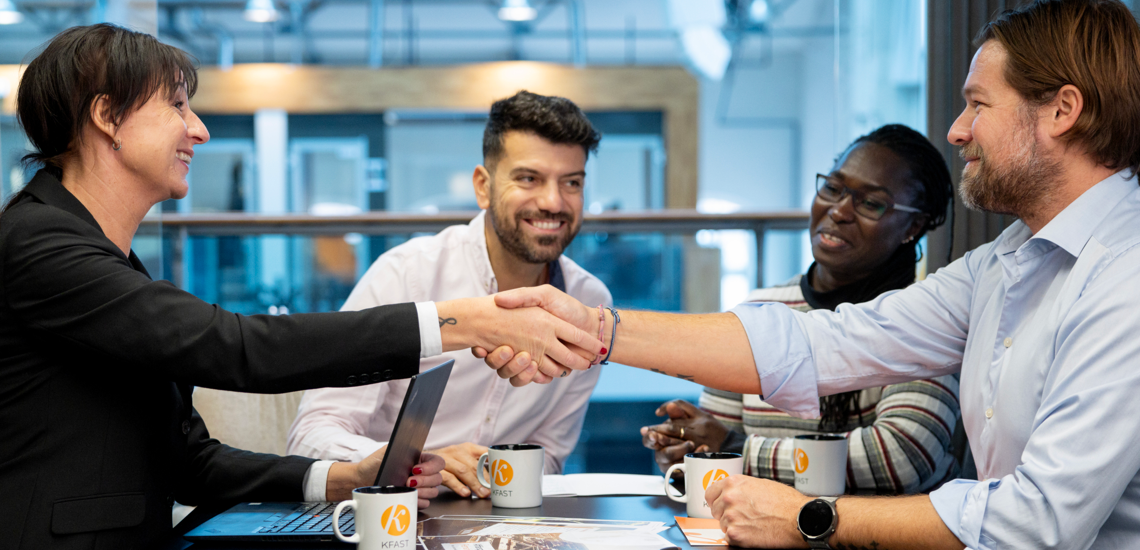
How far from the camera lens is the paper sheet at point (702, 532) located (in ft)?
3.78

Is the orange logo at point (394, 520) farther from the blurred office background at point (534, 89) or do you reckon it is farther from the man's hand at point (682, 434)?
the blurred office background at point (534, 89)

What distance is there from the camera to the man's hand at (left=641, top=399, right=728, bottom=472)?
1734 mm

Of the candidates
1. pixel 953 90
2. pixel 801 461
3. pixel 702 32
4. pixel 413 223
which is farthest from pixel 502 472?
pixel 702 32

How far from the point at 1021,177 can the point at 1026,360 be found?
0.27 metres

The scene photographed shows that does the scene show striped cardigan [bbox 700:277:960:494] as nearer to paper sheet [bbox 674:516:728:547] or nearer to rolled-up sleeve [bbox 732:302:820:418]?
rolled-up sleeve [bbox 732:302:820:418]

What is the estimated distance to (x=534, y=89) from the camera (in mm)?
8188

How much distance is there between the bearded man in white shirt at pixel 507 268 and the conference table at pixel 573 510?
549 mm

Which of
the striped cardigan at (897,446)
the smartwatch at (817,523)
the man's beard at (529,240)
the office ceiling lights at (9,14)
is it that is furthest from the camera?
the office ceiling lights at (9,14)

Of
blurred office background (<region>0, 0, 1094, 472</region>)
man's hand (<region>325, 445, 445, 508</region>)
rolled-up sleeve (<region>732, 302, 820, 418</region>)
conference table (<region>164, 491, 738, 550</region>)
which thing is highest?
blurred office background (<region>0, 0, 1094, 472</region>)

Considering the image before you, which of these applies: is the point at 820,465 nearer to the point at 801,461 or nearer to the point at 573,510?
the point at 801,461

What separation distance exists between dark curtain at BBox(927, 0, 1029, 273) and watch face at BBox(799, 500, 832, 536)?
1273 mm

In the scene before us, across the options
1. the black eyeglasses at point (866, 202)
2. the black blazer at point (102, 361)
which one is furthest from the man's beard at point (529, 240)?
the black blazer at point (102, 361)

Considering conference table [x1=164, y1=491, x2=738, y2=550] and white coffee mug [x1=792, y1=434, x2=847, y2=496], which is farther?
white coffee mug [x1=792, y1=434, x2=847, y2=496]

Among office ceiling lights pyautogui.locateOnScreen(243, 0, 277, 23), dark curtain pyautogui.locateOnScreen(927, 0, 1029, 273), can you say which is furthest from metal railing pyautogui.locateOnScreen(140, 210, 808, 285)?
office ceiling lights pyautogui.locateOnScreen(243, 0, 277, 23)
